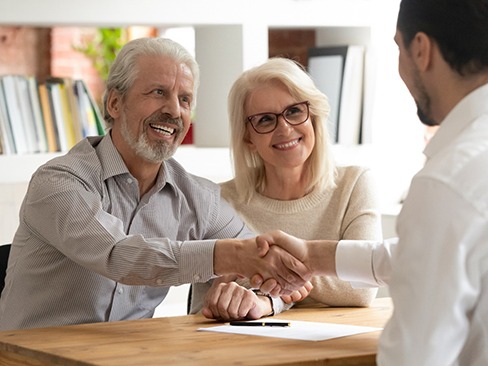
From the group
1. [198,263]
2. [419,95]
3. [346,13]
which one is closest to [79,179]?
[198,263]

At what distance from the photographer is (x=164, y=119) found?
307 cm

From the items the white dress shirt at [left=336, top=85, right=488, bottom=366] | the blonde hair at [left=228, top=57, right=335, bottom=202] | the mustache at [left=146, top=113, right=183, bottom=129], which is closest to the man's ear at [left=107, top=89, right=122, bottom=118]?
the mustache at [left=146, top=113, right=183, bottom=129]

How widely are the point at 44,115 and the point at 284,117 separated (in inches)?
46.8

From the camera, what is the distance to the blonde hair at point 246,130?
10.6ft

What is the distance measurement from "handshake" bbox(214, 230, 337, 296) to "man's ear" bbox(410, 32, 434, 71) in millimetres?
855

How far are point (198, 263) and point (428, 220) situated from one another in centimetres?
106

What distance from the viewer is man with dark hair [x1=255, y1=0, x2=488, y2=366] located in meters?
1.67

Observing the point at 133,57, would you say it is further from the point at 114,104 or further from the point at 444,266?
the point at 444,266

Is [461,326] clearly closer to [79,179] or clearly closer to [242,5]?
[79,179]

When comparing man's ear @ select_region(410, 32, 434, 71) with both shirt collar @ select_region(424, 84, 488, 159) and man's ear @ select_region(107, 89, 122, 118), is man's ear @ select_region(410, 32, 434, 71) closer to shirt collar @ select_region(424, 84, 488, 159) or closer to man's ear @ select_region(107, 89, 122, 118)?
shirt collar @ select_region(424, 84, 488, 159)

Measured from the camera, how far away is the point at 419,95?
1918 millimetres

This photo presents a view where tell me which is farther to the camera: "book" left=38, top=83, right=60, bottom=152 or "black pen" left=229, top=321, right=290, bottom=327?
"book" left=38, top=83, right=60, bottom=152

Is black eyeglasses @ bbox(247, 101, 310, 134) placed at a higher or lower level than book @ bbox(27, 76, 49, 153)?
higher

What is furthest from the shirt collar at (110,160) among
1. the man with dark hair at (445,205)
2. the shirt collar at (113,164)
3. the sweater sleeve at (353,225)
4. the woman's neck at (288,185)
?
the man with dark hair at (445,205)
